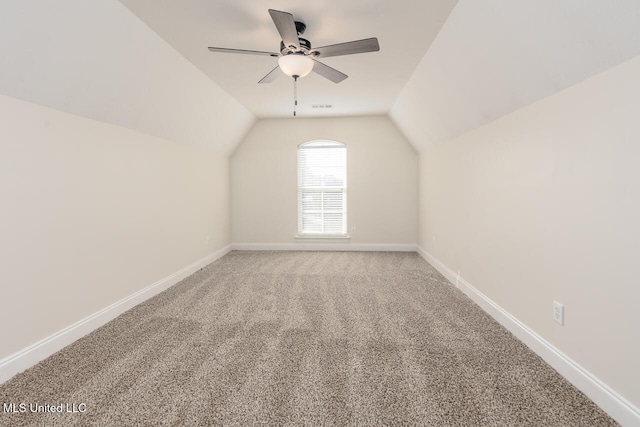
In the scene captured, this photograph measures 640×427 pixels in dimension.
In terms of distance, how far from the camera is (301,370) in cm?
205

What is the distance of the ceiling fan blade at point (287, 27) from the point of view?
1.87 meters

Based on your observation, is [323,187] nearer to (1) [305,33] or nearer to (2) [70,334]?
Result: (1) [305,33]

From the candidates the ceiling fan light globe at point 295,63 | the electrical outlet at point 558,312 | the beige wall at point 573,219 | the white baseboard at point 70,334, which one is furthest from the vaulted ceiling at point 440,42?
the white baseboard at point 70,334

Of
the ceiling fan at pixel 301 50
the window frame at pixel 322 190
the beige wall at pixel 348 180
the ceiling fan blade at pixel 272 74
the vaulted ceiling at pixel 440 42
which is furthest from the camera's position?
the window frame at pixel 322 190

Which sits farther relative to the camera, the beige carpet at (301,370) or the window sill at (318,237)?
the window sill at (318,237)

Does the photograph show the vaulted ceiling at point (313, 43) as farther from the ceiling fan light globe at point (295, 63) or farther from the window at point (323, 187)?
the window at point (323, 187)

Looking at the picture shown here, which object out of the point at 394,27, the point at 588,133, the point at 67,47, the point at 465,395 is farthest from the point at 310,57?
the point at 465,395

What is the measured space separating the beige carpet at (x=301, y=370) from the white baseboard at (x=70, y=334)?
0.23 ft

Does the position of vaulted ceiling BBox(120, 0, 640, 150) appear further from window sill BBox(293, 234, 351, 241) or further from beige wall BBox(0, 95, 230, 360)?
window sill BBox(293, 234, 351, 241)

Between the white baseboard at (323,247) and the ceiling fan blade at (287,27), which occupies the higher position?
the ceiling fan blade at (287,27)

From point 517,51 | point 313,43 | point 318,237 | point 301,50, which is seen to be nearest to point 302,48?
→ point 301,50

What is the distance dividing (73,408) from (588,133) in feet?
10.6

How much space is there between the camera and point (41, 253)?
7.34ft

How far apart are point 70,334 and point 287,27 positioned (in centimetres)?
276
